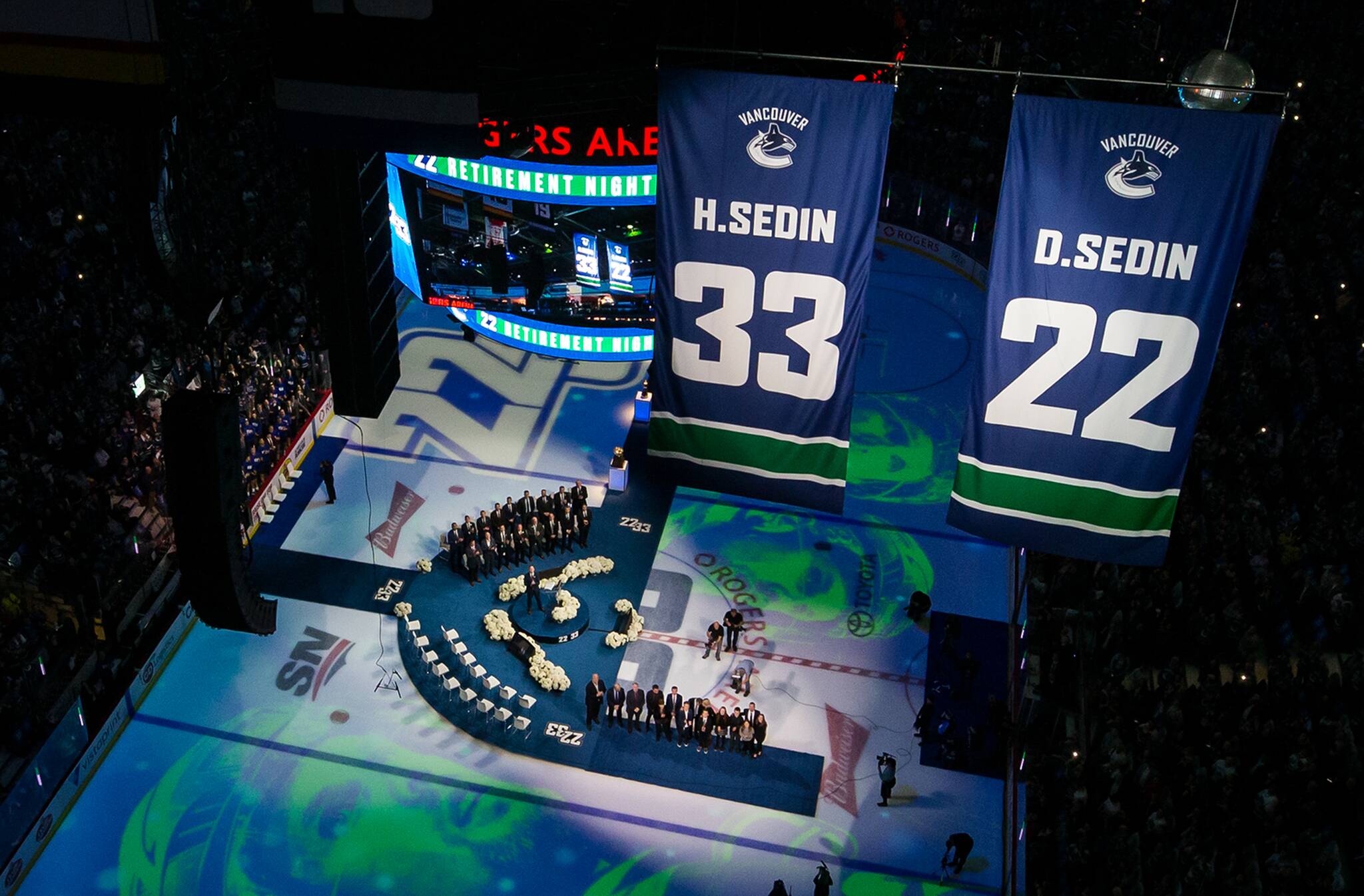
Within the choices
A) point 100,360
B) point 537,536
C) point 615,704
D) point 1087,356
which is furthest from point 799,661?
point 100,360

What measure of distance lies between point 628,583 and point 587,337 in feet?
13.6

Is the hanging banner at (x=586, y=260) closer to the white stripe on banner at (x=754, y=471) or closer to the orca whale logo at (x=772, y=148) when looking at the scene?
the white stripe on banner at (x=754, y=471)

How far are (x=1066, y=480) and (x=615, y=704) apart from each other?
958cm

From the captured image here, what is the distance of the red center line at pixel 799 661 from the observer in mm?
18609

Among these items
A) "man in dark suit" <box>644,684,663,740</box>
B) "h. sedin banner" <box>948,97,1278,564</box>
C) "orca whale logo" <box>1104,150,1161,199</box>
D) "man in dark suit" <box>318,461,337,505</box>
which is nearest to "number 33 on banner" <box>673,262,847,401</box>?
"h. sedin banner" <box>948,97,1278,564</box>

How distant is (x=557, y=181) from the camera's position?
58.4 ft

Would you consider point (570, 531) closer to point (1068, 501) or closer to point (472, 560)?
point (472, 560)

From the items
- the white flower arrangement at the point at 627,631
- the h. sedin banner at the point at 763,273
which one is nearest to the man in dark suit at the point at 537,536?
the white flower arrangement at the point at 627,631

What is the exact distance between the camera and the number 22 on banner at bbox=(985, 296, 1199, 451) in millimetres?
8891

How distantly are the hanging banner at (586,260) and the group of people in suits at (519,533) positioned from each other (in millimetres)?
3581

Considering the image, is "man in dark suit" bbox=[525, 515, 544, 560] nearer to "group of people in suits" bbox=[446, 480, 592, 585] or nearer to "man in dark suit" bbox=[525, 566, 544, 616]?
"group of people in suits" bbox=[446, 480, 592, 585]

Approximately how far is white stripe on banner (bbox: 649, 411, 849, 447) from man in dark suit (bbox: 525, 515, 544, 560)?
36.4ft

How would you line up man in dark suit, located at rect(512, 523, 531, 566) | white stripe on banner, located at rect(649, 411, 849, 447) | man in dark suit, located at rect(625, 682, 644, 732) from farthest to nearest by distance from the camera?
man in dark suit, located at rect(512, 523, 531, 566), man in dark suit, located at rect(625, 682, 644, 732), white stripe on banner, located at rect(649, 411, 849, 447)

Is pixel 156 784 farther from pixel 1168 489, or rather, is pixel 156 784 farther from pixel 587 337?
pixel 1168 489
